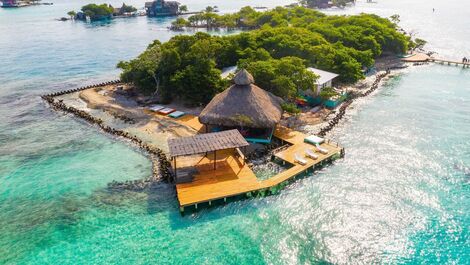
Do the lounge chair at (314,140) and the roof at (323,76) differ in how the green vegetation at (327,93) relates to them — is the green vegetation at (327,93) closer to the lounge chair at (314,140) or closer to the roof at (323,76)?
the roof at (323,76)

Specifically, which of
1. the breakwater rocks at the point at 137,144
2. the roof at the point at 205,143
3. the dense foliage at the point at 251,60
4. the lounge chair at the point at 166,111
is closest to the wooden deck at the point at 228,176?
the breakwater rocks at the point at 137,144

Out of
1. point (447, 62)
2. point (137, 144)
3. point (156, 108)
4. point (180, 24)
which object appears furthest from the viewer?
point (180, 24)

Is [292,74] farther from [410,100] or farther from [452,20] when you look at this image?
[452,20]

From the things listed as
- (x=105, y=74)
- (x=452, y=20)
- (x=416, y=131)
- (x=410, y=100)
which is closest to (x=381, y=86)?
(x=410, y=100)

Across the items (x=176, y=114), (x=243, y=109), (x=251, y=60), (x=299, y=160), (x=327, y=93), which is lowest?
(x=299, y=160)

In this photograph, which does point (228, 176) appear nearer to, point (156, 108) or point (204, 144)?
point (204, 144)

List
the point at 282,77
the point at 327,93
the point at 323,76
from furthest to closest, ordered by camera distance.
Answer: the point at 323,76, the point at 327,93, the point at 282,77

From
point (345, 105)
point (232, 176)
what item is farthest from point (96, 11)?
point (232, 176)
